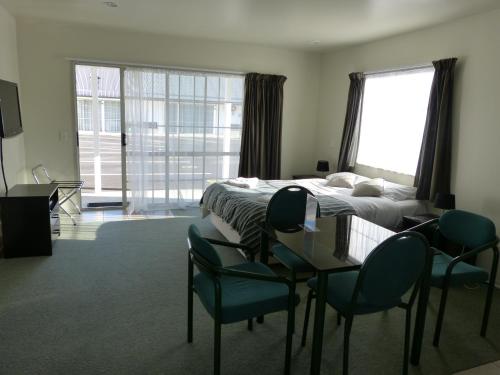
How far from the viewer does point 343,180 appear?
16.5 ft

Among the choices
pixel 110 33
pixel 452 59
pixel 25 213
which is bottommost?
pixel 25 213

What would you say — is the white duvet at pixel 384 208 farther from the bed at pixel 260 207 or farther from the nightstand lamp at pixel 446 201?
the nightstand lamp at pixel 446 201

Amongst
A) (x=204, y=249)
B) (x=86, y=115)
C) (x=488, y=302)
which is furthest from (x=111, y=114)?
(x=488, y=302)

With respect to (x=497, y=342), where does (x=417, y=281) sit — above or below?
above

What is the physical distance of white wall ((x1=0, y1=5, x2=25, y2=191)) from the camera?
4.30 metres

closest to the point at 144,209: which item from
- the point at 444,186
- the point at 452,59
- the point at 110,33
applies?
the point at 110,33

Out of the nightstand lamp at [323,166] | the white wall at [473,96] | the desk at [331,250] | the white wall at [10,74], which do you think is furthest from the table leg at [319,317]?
the nightstand lamp at [323,166]

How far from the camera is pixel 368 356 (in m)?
2.42

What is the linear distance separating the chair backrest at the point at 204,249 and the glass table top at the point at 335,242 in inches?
18.2

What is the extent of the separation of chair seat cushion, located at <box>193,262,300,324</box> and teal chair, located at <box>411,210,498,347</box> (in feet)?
3.39

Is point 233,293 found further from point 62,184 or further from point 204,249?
point 62,184

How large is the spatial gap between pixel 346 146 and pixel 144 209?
3107mm

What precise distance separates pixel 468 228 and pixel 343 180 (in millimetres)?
2255

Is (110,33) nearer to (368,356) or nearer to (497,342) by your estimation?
(368,356)
